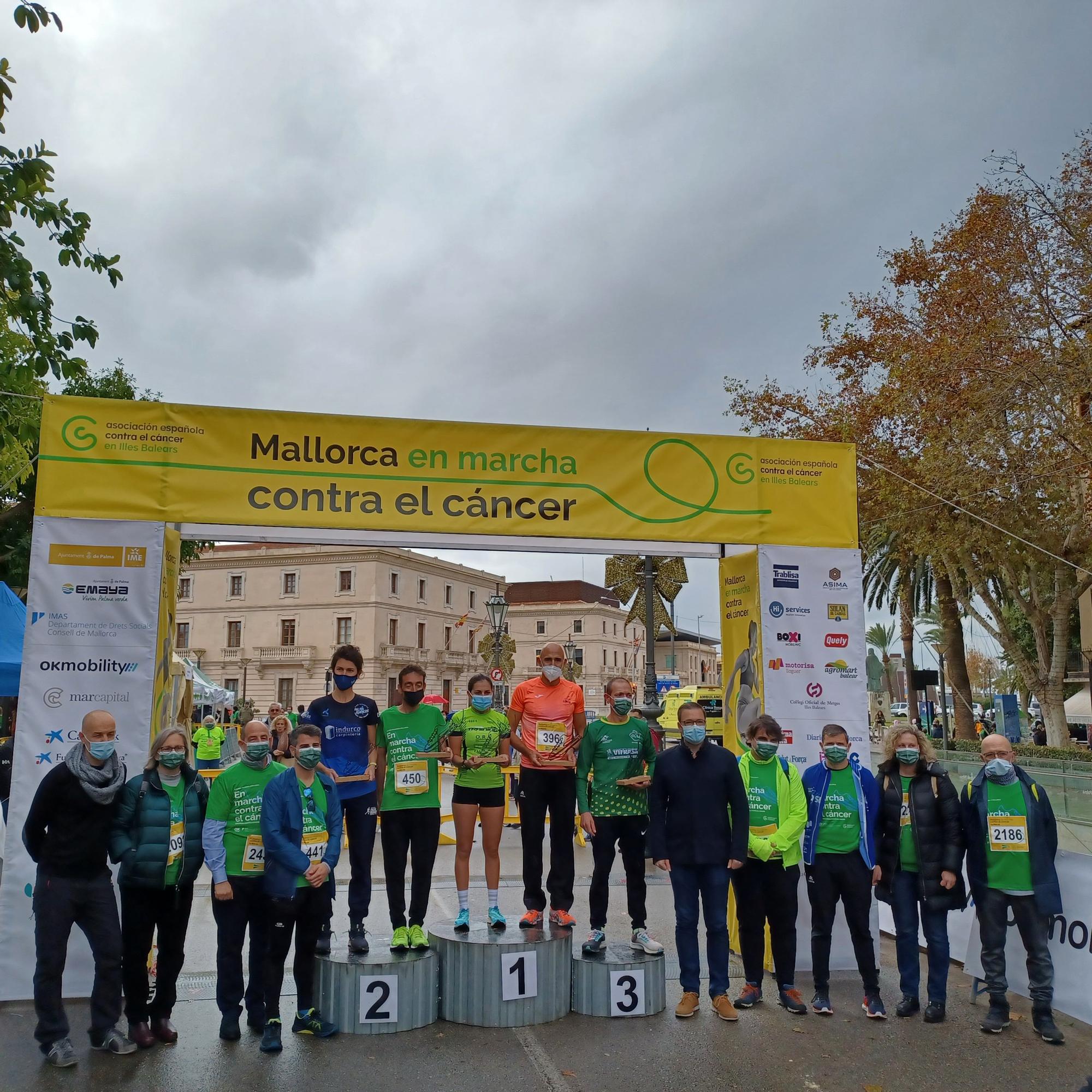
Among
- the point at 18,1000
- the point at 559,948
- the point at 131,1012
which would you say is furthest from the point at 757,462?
the point at 18,1000

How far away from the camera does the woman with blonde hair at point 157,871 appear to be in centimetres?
537

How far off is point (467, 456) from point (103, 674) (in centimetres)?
310

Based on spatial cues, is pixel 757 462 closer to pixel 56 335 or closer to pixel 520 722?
pixel 520 722

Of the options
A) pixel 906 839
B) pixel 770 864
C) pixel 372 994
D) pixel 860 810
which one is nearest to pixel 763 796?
pixel 770 864

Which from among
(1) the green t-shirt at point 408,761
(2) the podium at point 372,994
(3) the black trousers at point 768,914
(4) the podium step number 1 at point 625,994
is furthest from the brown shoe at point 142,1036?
(3) the black trousers at point 768,914

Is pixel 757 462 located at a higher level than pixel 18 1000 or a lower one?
higher

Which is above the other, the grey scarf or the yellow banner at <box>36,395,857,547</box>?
the yellow banner at <box>36,395,857,547</box>

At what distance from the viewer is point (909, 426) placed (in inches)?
871

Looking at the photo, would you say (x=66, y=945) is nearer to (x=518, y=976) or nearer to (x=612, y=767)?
(x=518, y=976)

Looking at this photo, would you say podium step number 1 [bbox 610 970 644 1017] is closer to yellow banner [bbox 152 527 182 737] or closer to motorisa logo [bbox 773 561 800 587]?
motorisa logo [bbox 773 561 800 587]

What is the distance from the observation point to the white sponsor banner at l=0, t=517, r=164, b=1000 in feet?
20.7

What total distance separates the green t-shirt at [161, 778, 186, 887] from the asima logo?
8.96 feet

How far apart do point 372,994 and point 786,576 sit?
177 inches

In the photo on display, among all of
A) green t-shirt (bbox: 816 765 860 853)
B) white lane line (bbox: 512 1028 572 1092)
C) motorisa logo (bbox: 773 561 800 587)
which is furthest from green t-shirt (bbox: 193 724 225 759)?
green t-shirt (bbox: 816 765 860 853)
